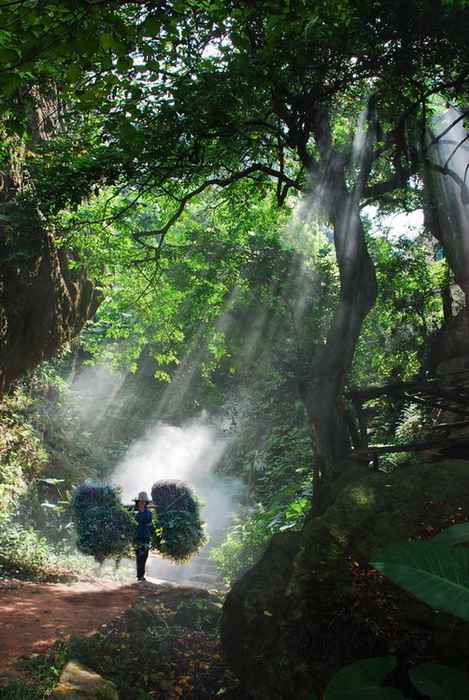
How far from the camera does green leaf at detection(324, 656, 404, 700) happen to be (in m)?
2.66

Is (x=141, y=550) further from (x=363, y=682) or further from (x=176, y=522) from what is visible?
(x=363, y=682)

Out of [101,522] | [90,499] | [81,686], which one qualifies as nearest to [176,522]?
[101,522]

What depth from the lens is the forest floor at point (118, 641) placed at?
4.76m

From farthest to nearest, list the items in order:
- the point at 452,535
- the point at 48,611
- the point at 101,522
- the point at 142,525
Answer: the point at 142,525 → the point at 48,611 → the point at 101,522 → the point at 452,535

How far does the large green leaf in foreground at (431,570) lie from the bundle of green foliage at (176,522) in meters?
4.57

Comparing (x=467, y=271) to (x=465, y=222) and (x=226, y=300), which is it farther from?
(x=226, y=300)

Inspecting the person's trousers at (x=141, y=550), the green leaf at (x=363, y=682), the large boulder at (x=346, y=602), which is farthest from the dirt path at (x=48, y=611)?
the green leaf at (x=363, y=682)

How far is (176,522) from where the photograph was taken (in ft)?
21.9

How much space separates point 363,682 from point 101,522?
4.38 metres

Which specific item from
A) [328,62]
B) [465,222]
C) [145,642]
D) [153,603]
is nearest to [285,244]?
[465,222]

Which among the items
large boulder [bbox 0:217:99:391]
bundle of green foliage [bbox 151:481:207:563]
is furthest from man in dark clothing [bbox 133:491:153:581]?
large boulder [bbox 0:217:99:391]

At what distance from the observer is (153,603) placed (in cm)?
779

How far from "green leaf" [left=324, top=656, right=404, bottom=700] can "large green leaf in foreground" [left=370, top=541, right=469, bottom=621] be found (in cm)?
65

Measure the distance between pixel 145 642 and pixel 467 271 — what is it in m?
9.45
